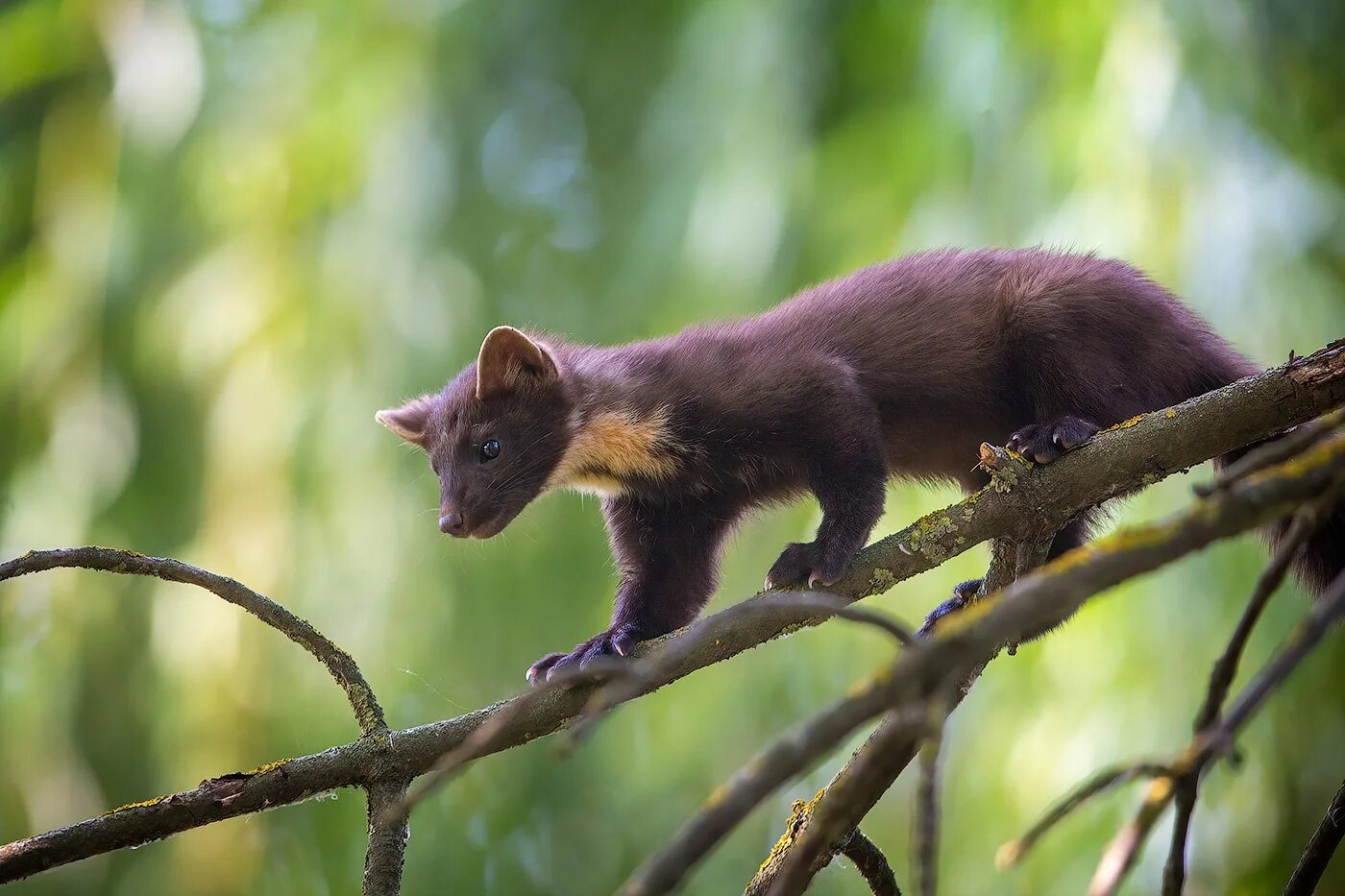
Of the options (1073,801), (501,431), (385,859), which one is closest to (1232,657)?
(1073,801)

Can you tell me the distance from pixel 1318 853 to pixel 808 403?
2.22 meters

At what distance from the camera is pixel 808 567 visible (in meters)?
3.91

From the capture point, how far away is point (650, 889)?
1367 mm

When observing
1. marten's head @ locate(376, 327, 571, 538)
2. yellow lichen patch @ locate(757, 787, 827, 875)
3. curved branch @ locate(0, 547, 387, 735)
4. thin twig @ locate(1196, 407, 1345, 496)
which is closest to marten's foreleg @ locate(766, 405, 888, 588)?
yellow lichen patch @ locate(757, 787, 827, 875)

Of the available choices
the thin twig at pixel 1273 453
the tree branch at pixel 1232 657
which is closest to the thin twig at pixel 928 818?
the tree branch at pixel 1232 657

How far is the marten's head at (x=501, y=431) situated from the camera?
4.62 metres

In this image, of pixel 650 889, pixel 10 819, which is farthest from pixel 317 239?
pixel 650 889

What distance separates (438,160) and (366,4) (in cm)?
113

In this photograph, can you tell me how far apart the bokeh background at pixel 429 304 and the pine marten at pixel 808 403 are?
860mm

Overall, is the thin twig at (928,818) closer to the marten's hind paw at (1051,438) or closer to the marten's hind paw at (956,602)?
the marten's hind paw at (1051,438)

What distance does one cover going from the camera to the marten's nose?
4.45m

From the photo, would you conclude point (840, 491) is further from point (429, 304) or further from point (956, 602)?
point (429, 304)

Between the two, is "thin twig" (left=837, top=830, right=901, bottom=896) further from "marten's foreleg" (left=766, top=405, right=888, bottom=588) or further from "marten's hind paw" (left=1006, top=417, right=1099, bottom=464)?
"marten's hind paw" (left=1006, top=417, right=1099, bottom=464)

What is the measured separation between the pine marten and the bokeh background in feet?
2.82
